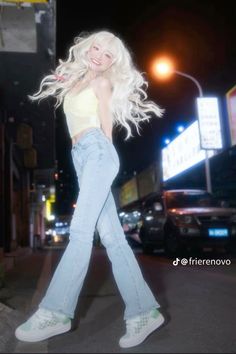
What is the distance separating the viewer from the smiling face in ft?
10.3

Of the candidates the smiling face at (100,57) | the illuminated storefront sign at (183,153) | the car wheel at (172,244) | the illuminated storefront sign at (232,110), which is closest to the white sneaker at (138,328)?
the smiling face at (100,57)

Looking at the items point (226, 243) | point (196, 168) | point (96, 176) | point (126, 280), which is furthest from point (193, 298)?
point (196, 168)

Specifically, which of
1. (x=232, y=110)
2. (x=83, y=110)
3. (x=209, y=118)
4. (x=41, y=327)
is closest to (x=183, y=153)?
(x=209, y=118)

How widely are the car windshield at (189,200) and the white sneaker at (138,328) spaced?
9.38 metres

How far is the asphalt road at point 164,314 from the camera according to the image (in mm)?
2928

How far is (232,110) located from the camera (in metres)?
20.0

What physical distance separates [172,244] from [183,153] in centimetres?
1878

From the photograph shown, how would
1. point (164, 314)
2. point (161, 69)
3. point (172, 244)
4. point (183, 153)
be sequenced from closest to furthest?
point (164, 314) → point (172, 244) → point (161, 69) → point (183, 153)

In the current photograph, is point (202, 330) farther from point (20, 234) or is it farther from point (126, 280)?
point (20, 234)

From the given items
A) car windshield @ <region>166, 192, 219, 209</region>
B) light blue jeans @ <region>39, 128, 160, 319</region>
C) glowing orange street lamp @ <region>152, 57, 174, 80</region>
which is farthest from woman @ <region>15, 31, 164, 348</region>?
glowing orange street lamp @ <region>152, 57, 174, 80</region>

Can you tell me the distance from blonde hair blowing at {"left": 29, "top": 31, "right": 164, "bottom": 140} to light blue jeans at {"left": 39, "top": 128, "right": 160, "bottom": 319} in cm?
28

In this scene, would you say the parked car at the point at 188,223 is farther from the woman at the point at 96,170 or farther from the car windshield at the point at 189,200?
the woman at the point at 96,170

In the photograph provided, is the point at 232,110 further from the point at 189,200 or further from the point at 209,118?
the point at 189,200

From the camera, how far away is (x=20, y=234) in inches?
831
